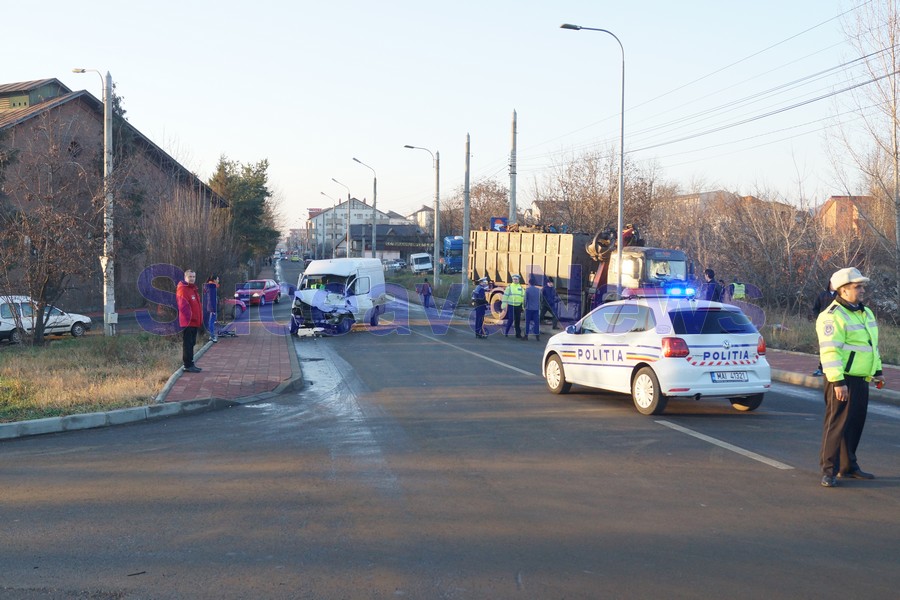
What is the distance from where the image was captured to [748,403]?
10867 mm

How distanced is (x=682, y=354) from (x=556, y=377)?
111 inches

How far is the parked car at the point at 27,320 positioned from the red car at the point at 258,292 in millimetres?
13295

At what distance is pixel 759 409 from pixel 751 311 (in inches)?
507

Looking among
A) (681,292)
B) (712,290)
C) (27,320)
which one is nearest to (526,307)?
(681,292)

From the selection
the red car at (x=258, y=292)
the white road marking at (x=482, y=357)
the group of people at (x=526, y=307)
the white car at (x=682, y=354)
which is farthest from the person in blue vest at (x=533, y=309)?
the red car at (x=258, y=292)

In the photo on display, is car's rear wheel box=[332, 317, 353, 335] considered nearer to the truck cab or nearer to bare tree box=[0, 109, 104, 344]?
the truck cab

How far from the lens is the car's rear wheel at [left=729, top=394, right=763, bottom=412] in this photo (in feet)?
35.5

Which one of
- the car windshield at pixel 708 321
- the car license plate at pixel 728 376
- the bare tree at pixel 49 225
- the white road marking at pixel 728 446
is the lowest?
the white road marking at pixel 728 446

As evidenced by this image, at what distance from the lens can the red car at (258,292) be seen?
41.1 metres

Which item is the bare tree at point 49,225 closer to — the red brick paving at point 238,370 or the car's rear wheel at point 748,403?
the red brick paving at point 238,370

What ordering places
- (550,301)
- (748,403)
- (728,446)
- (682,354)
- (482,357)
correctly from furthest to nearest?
(550,301) → (482,357) → (748,403) → (682,354) → (728,446)

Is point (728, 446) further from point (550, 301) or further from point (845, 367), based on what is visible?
point (550, 301)

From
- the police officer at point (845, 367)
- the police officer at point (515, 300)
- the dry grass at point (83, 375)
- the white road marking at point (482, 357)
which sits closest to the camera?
the police officer at point (845, 367)

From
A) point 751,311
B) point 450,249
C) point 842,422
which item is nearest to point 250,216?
point 450,249
